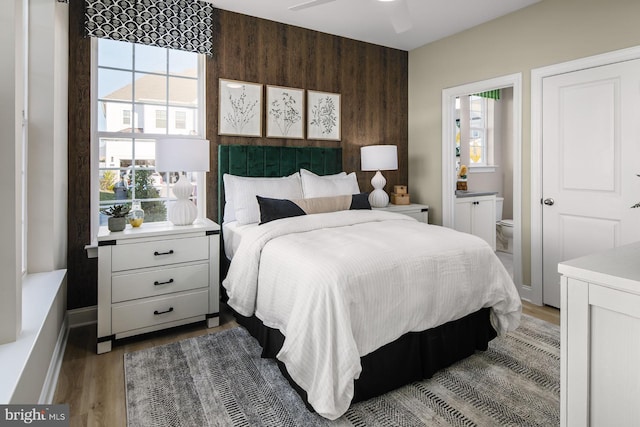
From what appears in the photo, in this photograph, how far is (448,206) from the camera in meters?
4.36

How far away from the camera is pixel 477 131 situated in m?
5.89

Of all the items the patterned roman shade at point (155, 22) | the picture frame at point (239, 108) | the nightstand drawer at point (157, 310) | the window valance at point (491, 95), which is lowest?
the nightstand drawer at point (157, 310)

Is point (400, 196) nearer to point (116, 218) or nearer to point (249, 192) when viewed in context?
point (249, 192)

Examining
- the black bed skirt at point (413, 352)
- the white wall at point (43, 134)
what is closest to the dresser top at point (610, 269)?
the black bed skirt at point (413, 352)

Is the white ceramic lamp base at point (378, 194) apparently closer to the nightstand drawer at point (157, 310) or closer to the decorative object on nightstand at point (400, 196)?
the decorative object on nightstand at point (400, 196)

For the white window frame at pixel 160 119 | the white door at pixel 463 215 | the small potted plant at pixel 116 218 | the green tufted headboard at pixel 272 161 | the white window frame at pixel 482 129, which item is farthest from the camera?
the white window frame at pixel 482 129

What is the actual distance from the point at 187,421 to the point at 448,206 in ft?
11.5

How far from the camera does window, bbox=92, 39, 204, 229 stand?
10.0 feet

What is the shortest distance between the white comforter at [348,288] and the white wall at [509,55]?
1.63 metres

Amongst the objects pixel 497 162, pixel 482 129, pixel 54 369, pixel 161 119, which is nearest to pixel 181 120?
pixel 161 119

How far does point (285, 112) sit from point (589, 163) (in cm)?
275

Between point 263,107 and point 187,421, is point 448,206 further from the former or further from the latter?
point 187,421

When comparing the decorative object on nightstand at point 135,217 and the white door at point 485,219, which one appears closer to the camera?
the decorative object on nightstand at point 135,217

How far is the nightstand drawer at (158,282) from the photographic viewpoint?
256cm
